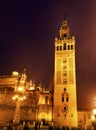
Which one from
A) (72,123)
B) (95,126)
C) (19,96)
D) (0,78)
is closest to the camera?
(19,96)

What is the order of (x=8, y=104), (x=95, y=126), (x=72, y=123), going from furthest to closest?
(x=8, y=104) → (x=72, y=123) → (x=95, y=126)

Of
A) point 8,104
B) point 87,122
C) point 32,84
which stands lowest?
point 87,122

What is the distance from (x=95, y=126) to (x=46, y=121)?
25764 millimetres

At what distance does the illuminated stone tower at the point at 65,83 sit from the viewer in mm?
51141

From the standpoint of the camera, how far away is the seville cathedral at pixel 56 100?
51409 mm

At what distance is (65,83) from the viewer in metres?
54.4

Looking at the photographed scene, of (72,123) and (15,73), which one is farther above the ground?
(15,73)

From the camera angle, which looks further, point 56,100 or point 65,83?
point 65,83

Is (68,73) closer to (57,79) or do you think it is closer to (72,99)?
(57,79)

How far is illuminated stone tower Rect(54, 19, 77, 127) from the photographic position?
5114cm

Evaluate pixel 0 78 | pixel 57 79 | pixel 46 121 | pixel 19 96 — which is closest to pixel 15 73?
pixel 0 78

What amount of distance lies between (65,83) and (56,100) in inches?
198

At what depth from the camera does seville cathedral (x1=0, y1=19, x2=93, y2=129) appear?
5141cm

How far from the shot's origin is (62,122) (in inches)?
1989
